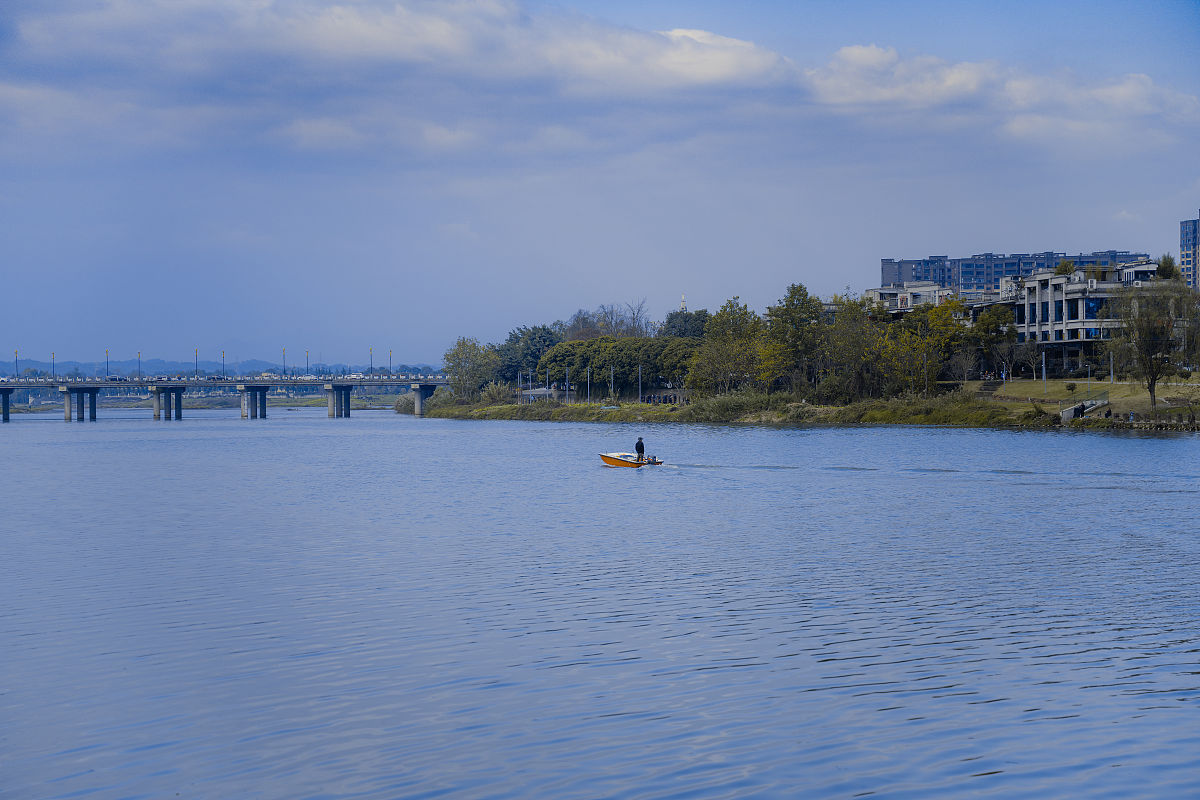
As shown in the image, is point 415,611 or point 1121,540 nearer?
point 415,611

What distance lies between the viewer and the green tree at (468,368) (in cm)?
18938

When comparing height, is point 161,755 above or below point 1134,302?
below

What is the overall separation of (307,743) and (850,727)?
7.17 meters

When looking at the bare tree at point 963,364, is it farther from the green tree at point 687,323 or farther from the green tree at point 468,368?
the green tree at point 468,368

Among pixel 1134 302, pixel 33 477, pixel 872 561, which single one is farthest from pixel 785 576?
pixel 1134 302

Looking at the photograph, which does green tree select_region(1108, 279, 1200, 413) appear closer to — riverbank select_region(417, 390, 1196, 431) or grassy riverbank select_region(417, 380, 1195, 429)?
grassy riverbank select_region(417, 380, 1195, 429)

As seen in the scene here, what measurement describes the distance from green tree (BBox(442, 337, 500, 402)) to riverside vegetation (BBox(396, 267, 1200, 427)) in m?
23.6

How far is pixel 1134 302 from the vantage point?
9644 cm

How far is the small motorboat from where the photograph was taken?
6100cm

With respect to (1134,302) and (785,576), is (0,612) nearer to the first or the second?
(785,576)

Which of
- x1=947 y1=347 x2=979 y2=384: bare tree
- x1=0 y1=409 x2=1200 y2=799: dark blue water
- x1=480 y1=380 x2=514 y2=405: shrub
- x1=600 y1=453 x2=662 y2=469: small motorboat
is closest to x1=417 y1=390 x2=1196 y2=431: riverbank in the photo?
x1=947 y1=347 x2=979 y2=384: bare tree

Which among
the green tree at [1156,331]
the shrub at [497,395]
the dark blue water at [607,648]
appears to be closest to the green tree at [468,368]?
the shrub at [497,395]

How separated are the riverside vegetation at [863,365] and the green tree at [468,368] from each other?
930 inches

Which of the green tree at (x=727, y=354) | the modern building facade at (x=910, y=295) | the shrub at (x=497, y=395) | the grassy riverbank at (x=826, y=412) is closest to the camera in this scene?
the grassy riverbank at (x=826, y=412)
